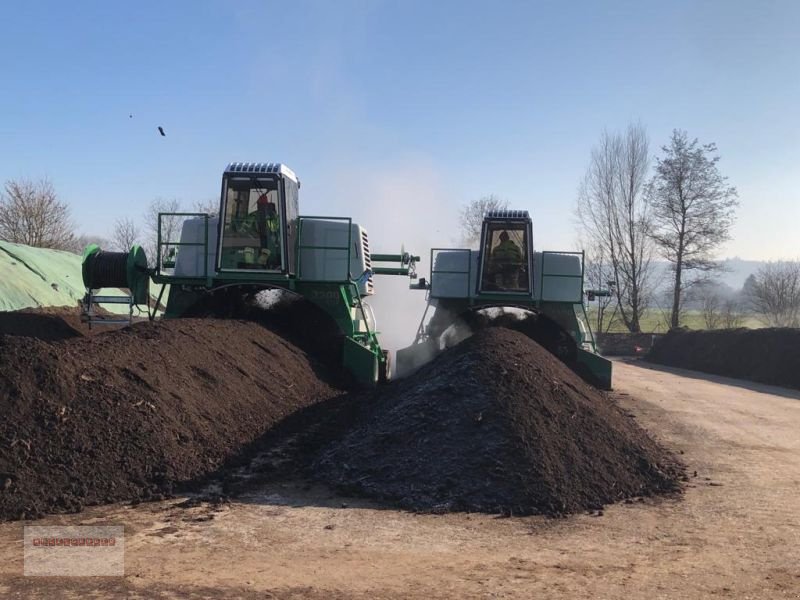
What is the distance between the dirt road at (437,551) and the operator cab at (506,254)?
28.3 ft

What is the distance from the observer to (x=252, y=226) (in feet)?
43.6

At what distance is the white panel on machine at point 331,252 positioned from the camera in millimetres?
13422

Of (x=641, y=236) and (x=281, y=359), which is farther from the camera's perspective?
(x=641, y=236)

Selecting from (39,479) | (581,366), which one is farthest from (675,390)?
(39,479)

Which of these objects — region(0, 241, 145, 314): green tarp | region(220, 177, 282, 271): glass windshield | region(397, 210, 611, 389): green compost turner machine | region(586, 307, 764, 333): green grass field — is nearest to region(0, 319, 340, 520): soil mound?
region(220, 177, 282, 271): glass windshield

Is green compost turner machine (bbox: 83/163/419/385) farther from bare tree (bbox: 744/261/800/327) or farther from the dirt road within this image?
bare tree (bbox: 744/261/800/327)

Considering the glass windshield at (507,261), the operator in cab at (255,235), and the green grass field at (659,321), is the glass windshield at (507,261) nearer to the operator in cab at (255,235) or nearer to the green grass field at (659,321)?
the operator in cab at (255,235)

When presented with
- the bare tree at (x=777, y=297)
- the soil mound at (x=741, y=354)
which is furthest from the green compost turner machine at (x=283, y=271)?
the bare tree at (x=777, y=297)

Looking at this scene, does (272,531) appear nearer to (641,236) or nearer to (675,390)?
(675,390)

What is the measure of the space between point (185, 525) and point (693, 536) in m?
3.89

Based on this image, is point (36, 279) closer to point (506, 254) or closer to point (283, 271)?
point (283, 271)

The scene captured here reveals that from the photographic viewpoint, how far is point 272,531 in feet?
17.5

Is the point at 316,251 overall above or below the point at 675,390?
above

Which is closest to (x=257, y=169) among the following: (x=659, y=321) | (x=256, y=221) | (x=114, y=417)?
(x=256, y=221)
